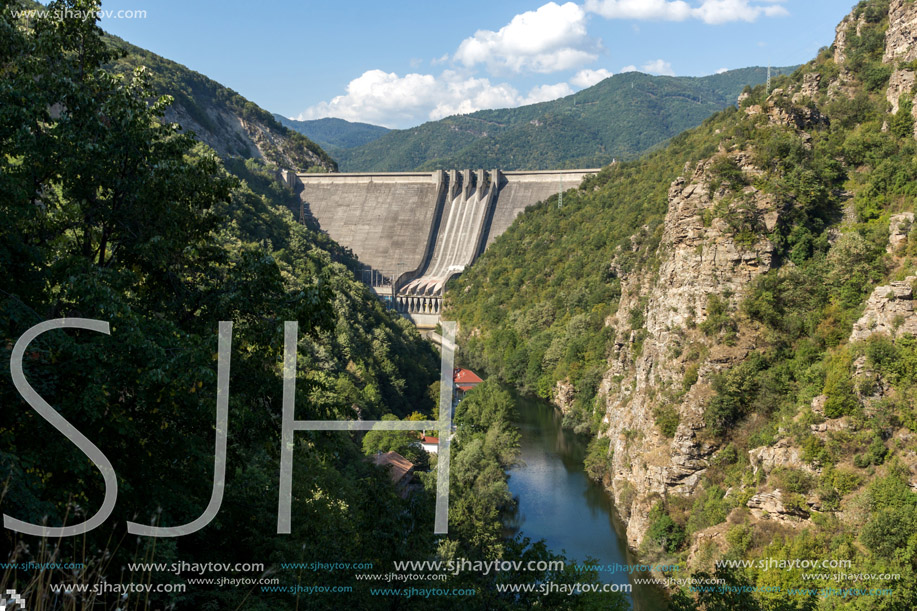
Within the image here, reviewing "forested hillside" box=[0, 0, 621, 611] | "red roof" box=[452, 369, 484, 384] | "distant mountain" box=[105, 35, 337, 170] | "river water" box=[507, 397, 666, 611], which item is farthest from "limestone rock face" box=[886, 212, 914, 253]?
"distant mountain" box=[105, 35, 337, 170]

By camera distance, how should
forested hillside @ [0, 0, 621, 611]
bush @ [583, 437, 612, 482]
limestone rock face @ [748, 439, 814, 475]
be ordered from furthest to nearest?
1. bush @ [583, 437, 612, 482]
2. limestone rock face @ [748, 439, 814, 475]
3. forested hillside @ [0, 0, 621, 611]

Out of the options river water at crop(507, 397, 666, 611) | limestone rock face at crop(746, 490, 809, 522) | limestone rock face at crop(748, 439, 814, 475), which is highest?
limestone rock face at crop(748, 439, 814, 475)

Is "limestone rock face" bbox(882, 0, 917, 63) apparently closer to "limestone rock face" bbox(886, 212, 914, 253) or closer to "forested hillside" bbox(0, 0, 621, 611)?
"limestone rock face" bbox(886, 212, 914, 253)

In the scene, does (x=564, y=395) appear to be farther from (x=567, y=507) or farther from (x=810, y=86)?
(x=810, y=86)

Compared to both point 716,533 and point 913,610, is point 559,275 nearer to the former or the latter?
point 716,533

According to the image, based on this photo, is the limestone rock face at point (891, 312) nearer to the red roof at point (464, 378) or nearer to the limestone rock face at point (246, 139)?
the red roof at point (464, 378)

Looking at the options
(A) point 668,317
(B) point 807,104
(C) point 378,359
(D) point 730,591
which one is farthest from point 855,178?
(C) point 378,359

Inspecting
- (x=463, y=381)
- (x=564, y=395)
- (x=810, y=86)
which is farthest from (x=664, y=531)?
(x=463, y=381)
